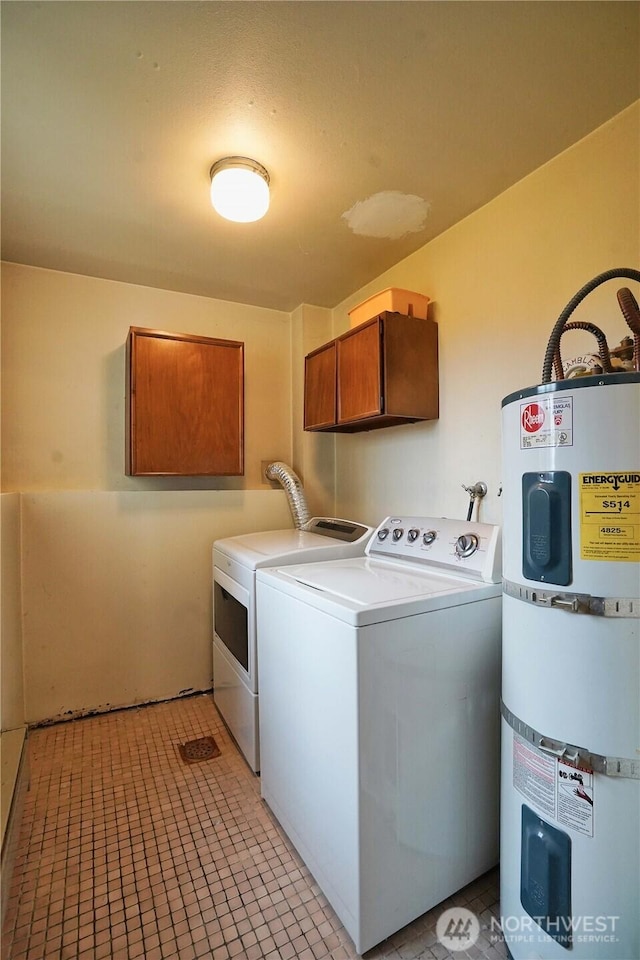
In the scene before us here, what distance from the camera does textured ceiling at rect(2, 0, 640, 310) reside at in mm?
1097

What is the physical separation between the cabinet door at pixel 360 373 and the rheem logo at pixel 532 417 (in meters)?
0.94

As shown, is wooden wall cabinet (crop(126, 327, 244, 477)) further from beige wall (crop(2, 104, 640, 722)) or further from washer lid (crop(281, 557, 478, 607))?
washer lid (crop(281, 557, 478, 607))

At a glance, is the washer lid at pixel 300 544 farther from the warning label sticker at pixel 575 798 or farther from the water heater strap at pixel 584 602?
the warning label sticker at pixel 575 798

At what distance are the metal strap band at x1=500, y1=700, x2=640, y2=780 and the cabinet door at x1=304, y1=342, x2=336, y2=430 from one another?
162cm

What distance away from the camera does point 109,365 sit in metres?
2.45

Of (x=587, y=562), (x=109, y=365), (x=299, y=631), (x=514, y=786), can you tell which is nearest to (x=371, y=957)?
(x=514, y=786)

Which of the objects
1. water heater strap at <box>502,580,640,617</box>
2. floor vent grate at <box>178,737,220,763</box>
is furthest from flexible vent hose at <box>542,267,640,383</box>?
floor vent grate at <box>178,737,220,763</box>

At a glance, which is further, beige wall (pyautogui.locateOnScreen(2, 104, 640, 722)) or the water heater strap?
beige wall (pyautogui.locateOnScreen(2, 104, 640, 722))

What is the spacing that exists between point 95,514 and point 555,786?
2.26 m

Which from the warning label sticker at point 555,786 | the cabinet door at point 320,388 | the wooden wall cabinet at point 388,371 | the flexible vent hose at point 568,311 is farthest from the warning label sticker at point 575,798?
the cabinet door at point 320,388

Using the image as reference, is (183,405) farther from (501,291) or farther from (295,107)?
(501,291)

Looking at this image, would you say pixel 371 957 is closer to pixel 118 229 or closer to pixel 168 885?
pixel 168 885

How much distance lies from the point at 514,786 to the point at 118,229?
8.26ft

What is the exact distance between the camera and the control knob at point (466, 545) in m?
1.57
